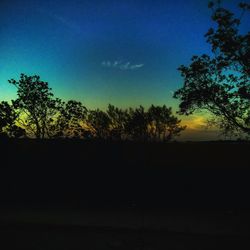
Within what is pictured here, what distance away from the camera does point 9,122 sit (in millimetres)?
32156

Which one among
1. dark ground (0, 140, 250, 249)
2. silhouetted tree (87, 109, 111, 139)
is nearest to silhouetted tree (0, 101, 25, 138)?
silhouetted tree (87, 109, 111, 139)

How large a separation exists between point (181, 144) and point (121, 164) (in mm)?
2422

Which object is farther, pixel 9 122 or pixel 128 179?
pixel 9 122

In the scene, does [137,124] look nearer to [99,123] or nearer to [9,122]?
[99,123]

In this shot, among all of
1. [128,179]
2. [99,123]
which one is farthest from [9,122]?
[128,179]

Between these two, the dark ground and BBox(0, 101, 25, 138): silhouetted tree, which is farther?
BBox(0, 101, 25, 138): silhouetted tree

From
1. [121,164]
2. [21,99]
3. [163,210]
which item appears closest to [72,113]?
[21,99]

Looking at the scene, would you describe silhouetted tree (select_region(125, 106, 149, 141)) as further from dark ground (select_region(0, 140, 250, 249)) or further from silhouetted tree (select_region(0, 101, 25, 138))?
dark ground (select_region(0, 140, 250, 249))

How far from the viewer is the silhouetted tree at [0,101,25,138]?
31562 millimetres

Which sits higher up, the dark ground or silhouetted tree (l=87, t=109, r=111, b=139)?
silhouetted tree (l=87, t=109, r=111, b=139)

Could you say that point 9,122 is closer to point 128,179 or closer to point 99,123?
point 99,123

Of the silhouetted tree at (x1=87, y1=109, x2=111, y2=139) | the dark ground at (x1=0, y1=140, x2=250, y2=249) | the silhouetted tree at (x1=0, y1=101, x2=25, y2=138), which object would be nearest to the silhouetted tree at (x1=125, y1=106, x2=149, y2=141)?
the silhouetted tree at (x1=87, y1=109, x2=111, y2=139)

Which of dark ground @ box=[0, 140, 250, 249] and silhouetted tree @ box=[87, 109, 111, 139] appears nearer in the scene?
dark ground @ box=[0, 140, 250, 249]

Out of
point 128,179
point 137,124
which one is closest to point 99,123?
point 137,124
